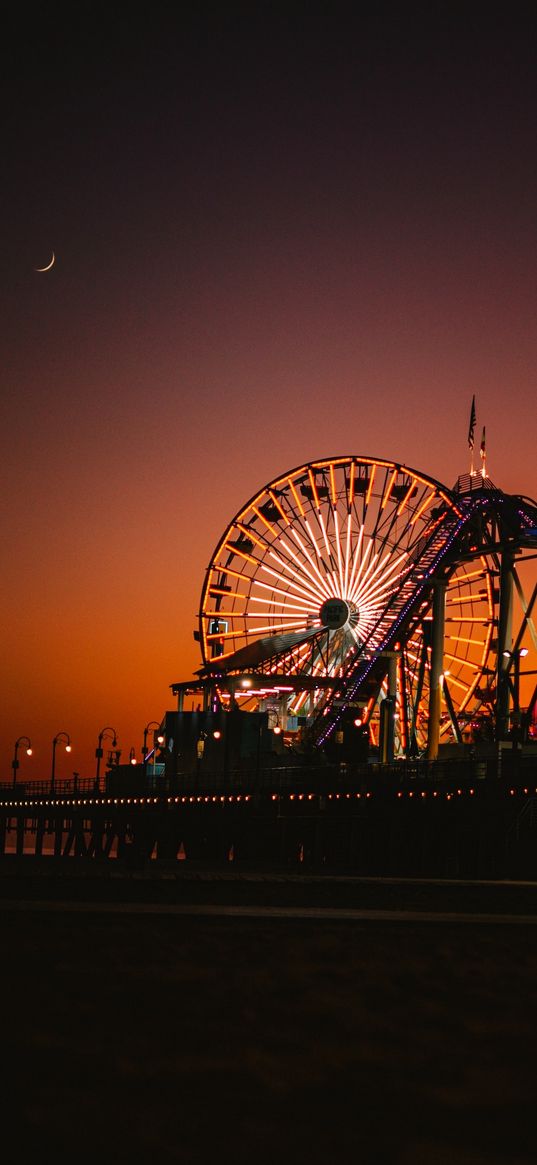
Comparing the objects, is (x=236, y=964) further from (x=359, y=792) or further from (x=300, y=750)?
(x=300, y=750)

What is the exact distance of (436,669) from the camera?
6731cm

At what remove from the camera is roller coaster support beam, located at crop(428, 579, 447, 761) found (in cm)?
6619

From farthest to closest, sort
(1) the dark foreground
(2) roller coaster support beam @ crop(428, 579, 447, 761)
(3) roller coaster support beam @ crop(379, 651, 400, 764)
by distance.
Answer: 1. (3) roller coaster support beam @ crop(379, 651, 400, 764)
2. (2) roller coaster support beam @ crop(428, 579, 447, 761)
3. (1) the dark foreground

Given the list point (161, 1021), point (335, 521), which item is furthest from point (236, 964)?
point (335, 521)

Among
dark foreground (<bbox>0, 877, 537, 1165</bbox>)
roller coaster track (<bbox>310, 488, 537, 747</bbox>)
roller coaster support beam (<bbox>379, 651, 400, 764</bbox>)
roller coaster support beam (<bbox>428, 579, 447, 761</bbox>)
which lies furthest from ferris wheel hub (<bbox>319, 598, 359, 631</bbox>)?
dark foreground (<bbox>0, 877, 537, 1165</bbox>)

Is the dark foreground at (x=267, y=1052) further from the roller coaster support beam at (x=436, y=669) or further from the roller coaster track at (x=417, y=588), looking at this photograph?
the roller coaster track at (x=417, y=588)

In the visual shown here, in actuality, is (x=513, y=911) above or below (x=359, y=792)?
below

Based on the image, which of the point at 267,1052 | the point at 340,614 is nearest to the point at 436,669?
the point at 340,614

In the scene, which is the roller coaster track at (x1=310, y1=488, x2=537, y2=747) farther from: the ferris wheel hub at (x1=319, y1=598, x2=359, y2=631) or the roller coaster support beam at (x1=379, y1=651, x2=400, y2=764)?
the ferris wheel hub at (x1=319, y1=598, x2=359, y2=631)

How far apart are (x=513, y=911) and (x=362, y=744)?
41.2 metres

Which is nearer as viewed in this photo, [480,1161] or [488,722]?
[480,1161]

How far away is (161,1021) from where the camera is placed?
40.5ft

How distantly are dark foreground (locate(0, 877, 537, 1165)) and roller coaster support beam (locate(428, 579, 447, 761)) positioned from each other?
46.7 meters

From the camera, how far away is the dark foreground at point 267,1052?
26.9 ft
